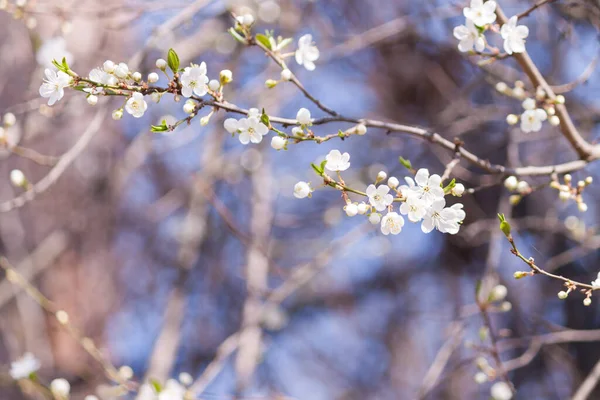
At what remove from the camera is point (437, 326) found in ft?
18.1

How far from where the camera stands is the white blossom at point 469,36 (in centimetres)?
140

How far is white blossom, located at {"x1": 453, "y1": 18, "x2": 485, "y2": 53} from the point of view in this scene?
1.40 meters

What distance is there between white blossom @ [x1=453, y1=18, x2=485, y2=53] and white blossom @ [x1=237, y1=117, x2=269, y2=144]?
568 mm

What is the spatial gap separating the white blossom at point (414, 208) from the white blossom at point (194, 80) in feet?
1.75

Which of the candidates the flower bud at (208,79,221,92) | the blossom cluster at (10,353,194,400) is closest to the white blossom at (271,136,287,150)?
the flower bud at (208,79,221,92)

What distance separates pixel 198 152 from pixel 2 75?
7.50 feet

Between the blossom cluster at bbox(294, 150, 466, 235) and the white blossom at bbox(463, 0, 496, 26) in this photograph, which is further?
the white blossom at bbox(463, 0, 496, 26)

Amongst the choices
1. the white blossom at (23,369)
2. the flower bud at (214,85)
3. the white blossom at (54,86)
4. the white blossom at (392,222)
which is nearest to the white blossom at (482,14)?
the white blossom at (392,222)

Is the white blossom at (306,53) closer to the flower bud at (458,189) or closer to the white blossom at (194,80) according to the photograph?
the white blossom at (194,80)

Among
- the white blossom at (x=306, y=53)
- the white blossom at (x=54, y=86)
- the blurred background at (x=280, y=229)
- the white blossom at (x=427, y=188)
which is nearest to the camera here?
the white blossom at (x=427, y=188)

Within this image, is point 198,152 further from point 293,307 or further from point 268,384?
point 268,384

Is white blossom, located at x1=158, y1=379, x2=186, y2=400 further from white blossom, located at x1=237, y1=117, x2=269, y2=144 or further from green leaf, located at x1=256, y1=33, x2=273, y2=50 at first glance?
green leaf, located at x1=256, y1=33, x2=273, y2=50

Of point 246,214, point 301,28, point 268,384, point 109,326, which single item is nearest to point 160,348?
point 268,384

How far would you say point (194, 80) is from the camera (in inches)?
49.1
